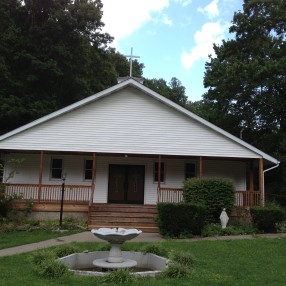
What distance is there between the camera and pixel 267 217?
16312 millimetres

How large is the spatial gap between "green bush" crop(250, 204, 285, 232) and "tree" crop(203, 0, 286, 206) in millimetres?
13510

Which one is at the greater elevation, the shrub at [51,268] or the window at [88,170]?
the window at [88,170]

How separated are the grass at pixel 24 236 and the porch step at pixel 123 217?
1699mm

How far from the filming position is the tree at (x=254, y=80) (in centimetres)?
2977

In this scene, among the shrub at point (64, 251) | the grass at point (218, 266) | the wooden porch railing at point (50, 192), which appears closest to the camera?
the grass at point (218, 266)

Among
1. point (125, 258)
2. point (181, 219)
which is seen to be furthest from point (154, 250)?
point (181, 219)

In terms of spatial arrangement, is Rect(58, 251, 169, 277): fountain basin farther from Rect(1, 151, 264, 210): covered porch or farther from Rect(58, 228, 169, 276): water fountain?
Rect(1, 151, 264, 210): covered porch

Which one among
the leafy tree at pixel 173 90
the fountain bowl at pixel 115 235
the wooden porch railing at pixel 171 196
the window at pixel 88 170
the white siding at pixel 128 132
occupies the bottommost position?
the fountain bowl at pixel 115 235

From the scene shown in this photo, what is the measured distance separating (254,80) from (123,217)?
15881 millimetres

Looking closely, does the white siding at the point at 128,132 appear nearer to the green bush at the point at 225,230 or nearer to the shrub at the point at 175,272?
the green bush at the point at 225,230

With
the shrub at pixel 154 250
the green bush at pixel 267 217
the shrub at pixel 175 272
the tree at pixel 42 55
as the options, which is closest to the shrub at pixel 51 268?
the shrub at pixel 175 272

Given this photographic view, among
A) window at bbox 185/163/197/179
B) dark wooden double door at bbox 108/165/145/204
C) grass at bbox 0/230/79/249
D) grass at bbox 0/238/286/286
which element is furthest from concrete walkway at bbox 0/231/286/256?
window at bbox 185/163/197/179

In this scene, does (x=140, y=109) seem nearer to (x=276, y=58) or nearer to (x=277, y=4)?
(x=276, y=58)

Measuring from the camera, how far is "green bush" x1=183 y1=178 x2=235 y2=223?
17.6 m
